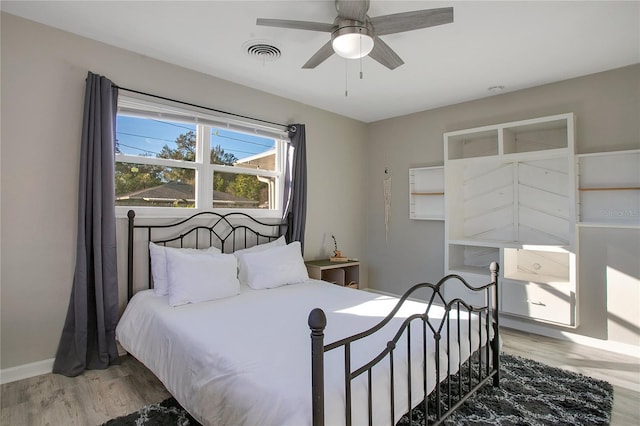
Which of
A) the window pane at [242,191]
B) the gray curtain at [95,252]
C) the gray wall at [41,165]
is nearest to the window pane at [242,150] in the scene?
the window pane at [242,191]

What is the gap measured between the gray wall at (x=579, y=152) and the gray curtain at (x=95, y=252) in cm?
331

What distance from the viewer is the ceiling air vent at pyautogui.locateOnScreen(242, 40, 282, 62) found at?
8.64 feet

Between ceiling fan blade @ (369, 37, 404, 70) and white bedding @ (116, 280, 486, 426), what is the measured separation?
1693 millimetres

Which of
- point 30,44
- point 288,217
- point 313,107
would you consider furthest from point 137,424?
point 313,107

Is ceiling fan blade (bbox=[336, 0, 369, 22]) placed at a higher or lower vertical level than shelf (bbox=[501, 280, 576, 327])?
higher

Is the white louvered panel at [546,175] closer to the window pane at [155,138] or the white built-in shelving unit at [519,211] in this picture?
the white built-in shelving unit at [519,211]

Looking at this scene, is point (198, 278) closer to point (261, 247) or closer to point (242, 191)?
point (261, 247)

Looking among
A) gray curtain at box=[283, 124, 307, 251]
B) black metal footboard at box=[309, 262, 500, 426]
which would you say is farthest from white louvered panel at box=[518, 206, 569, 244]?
gray curtain at box=[283, 124, 307, 251]

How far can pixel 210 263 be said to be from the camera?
2.70 metres

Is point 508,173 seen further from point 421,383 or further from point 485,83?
point 421,383

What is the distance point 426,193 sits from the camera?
4328 mm

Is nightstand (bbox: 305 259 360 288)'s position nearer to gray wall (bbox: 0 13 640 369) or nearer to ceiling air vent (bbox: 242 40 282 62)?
gray wall (bbox: 0 13 640 369)

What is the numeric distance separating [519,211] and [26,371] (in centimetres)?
462

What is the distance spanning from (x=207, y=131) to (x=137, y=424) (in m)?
2.45
